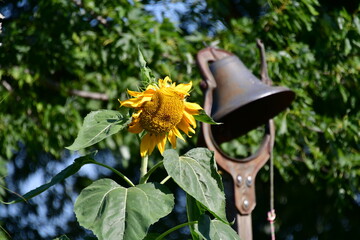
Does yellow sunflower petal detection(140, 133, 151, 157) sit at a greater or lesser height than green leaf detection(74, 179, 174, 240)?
lesser

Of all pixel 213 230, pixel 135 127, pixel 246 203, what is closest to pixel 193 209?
pixel 213 230

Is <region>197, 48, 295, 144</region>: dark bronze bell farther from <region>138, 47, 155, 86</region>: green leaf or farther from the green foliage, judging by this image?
the green foliage

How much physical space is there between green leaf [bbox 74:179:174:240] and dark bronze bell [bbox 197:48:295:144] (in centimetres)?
108

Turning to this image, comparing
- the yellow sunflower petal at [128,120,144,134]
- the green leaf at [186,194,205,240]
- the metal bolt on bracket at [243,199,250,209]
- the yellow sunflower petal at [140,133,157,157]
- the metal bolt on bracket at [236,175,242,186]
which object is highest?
the yellow sunflower petal at [128,120,144,134]

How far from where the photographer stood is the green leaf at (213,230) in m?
1.35

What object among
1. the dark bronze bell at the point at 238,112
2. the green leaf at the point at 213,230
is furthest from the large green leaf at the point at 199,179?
the dark bronze bell at the point at 238,112

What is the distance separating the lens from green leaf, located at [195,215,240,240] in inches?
53.2

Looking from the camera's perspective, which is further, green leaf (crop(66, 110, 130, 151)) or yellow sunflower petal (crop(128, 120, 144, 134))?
yellow sunflower petal (crop(128, 120, 144, 134))

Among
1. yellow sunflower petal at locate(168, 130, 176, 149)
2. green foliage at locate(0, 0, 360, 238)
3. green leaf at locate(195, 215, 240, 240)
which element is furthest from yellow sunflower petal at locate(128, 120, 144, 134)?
green foliage at locate(0, 0, 360, 238)

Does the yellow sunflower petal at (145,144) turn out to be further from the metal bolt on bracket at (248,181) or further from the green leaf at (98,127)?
the metal bolt on bracket at (248,181)

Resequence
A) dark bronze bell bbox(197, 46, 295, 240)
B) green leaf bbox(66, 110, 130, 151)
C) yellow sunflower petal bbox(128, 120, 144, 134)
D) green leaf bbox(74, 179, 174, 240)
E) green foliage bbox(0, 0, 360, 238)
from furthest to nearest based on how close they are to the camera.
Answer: green foliage bbox(0, 0, 360, 238)
dark bronze bell bbox(197, 46, 295, 240)
yellow sunflower petal bbox(128, 120, 144, 134)
green leaf bbox(66, 110, 130, 151)
green leaf bbox(74, 179, 174, 240)

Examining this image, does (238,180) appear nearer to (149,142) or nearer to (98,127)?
(149,142)

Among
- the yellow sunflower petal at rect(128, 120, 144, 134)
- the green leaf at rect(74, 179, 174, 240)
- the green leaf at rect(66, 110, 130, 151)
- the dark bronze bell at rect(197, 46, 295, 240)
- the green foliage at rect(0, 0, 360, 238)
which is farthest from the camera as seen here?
the green foliage at rect(0, 0, 360, 238)

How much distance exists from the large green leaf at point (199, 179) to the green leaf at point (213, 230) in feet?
0.11
